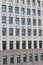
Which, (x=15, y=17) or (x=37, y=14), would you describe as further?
(x=37, y=14)

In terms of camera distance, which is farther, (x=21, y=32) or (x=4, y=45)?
(x=21, y=32)

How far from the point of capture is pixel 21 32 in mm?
38875

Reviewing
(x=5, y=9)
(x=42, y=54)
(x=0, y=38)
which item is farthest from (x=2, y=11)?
(x=42, y=54)

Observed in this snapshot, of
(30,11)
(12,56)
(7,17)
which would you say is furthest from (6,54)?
(30,11)

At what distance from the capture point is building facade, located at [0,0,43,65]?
121 feet

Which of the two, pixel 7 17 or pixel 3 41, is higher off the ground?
pixel 7 17

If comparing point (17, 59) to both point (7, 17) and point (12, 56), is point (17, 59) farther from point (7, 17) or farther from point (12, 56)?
point (7, 17)

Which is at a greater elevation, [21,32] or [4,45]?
[21,32]

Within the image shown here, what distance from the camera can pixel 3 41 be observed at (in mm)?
36812

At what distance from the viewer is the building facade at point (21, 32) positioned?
36.9 meters

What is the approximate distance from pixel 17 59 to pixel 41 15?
1100 cm

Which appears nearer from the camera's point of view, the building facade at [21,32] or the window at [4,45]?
the window at [4,45]

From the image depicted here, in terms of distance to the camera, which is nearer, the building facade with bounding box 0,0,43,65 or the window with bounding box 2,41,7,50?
the window with bounding box 2,41,7,50

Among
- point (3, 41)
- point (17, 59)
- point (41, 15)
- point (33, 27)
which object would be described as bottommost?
point (17, 59)
